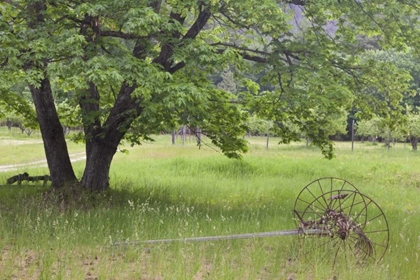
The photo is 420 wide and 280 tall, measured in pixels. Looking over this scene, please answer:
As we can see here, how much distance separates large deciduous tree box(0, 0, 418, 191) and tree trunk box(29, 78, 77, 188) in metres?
0.02

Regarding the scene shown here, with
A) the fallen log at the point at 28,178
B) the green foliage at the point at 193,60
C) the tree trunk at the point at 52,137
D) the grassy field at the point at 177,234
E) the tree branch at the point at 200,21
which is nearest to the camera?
the grassy field at the point at 177,234

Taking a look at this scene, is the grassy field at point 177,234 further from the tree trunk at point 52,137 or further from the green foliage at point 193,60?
the green foliage at point 193,60

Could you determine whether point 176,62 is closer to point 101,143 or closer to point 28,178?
point 101,143

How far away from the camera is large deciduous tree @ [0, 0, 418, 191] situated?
6.93 m

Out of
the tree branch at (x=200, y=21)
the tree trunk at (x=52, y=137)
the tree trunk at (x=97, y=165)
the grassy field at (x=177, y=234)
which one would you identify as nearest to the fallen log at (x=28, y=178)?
the grassy field at (x=177, y=234)

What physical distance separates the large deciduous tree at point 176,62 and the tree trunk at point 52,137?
0.02m

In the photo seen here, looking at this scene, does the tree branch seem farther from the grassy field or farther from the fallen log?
the fallen log

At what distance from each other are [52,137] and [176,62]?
4233 mm

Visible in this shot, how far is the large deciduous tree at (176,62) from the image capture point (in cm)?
693

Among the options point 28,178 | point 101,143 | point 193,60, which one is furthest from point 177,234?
point 28,178

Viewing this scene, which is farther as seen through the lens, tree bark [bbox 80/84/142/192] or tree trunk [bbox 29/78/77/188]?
tree trunk [bbox 29/78/77/188]

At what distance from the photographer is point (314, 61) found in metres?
7.99

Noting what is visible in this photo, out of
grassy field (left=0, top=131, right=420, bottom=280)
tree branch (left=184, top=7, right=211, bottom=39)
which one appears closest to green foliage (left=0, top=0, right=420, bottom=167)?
tree branch (left=184, top=7, right=211, bottom=39)

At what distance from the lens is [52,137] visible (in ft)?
33.4
